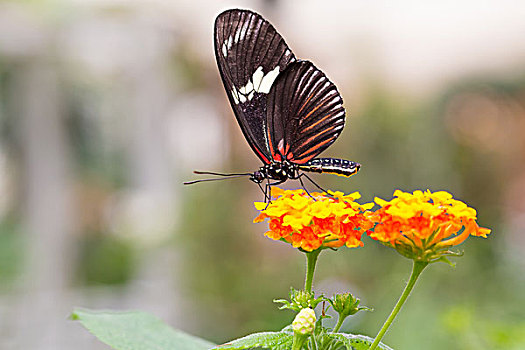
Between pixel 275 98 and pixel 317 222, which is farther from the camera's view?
pixel 275 98

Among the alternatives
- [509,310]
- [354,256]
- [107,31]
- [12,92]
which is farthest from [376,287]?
[12,92]

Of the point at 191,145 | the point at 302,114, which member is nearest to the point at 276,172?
the point at 302,114

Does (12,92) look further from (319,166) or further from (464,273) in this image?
(319,166)

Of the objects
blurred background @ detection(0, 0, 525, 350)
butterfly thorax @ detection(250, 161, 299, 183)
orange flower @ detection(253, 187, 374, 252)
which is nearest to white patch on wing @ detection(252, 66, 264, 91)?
butterfly thorax @ detection(250, 161, 299, 183)

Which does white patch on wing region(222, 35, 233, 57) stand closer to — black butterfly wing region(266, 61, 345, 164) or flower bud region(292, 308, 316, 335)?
black butterfly wing region(266, 61, 345, 164)

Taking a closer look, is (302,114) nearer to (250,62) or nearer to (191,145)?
(250,62)

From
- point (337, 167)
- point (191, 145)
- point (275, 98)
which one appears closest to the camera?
point (337, 167)

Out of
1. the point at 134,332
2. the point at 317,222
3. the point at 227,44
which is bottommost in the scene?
the point at 134,332

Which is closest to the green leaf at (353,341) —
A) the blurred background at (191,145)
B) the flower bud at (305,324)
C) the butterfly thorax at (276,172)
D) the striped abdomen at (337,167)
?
the flower bud at (305,324)

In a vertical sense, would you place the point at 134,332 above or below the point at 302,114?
below
